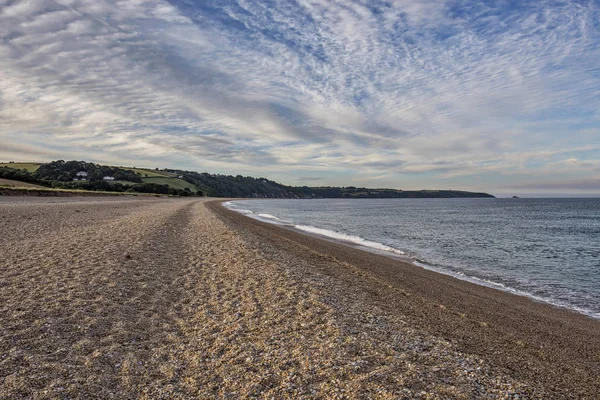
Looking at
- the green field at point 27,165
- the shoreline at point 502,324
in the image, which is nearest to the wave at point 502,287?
the shoreline at point 502,324

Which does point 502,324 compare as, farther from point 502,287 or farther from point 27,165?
point 27,165

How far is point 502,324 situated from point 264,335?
5.79 meters

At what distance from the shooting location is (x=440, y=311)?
28.5 ft

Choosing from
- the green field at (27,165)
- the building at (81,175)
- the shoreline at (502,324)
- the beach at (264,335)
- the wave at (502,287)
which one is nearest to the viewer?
the beach at (264,335)

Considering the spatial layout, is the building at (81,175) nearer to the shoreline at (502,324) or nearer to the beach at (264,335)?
the beach at (264,335)

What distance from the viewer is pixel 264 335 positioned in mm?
6344

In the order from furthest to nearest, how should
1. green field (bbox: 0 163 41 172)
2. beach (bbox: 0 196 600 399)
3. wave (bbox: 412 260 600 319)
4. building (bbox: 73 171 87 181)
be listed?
building (bbox: 73 171 87 181)
green field (bbox: 0 163 41 172)
wave (bbox: 412 260 600 319)
beach (bbox: 0 196 600 399)

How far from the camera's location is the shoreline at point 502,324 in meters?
5.75

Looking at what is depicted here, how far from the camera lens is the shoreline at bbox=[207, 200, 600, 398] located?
5.75 metres

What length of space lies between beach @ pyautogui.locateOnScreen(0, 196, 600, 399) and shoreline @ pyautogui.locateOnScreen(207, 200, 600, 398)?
0.17ft

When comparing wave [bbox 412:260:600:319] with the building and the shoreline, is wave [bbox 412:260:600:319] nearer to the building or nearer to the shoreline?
the shoreline

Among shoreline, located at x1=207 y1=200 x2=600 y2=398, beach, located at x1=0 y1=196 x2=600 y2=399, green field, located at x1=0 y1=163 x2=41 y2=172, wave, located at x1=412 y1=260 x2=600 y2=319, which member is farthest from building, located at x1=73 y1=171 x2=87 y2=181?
shoreline, located at x1=207 y1=200 x2=600 y2=398

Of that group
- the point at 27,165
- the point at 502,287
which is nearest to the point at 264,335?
the point at 502,287

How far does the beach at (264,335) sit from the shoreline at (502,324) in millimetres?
51
